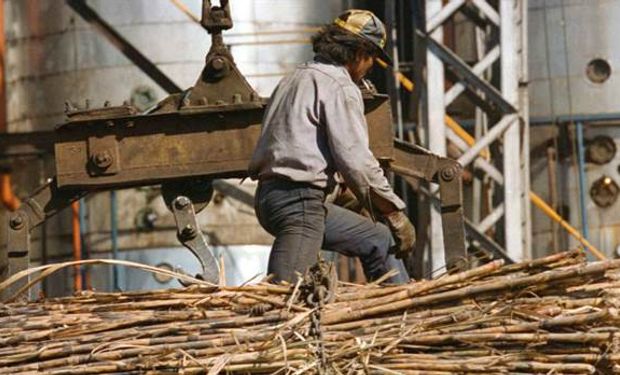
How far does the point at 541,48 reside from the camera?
66.5 feet

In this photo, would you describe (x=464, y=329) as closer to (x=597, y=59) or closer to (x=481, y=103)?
(x=481, y=103)

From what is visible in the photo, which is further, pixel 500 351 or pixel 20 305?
pixel 20 305

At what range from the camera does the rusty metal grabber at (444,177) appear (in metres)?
11.0

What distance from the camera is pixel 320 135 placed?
358 inches

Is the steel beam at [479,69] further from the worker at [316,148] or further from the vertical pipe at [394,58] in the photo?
the worker at [316,148]

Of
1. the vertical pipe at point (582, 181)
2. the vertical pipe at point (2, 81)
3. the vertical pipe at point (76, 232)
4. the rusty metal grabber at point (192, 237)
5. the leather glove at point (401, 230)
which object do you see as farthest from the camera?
the vertical pipe at point (2, 81)

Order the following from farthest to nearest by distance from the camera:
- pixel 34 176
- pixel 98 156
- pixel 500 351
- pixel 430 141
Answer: pixel 34 176 → pixel 430 141 → pixel 98 156 → pixel 500 351

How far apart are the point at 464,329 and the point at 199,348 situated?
2.93 ft

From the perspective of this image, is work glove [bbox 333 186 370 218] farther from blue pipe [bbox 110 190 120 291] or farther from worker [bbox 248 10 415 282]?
blue pipe [bbox 110 190 120 291]

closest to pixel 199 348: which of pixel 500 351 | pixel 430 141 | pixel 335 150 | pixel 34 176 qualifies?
pixel 500 351

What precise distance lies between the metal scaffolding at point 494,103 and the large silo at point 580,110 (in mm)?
1522

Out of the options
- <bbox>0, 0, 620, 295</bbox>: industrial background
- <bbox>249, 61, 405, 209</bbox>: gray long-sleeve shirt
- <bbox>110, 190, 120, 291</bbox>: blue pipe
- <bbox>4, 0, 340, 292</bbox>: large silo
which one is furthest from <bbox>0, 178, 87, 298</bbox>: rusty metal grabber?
<bbox>110, 190, 120, 291</bbox>: blue pipe

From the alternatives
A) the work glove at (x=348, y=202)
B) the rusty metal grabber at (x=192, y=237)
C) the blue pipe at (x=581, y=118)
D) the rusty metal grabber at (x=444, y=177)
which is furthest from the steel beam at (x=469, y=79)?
the work glove at (x=348, y=202)

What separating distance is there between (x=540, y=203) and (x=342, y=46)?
34.8 ft
